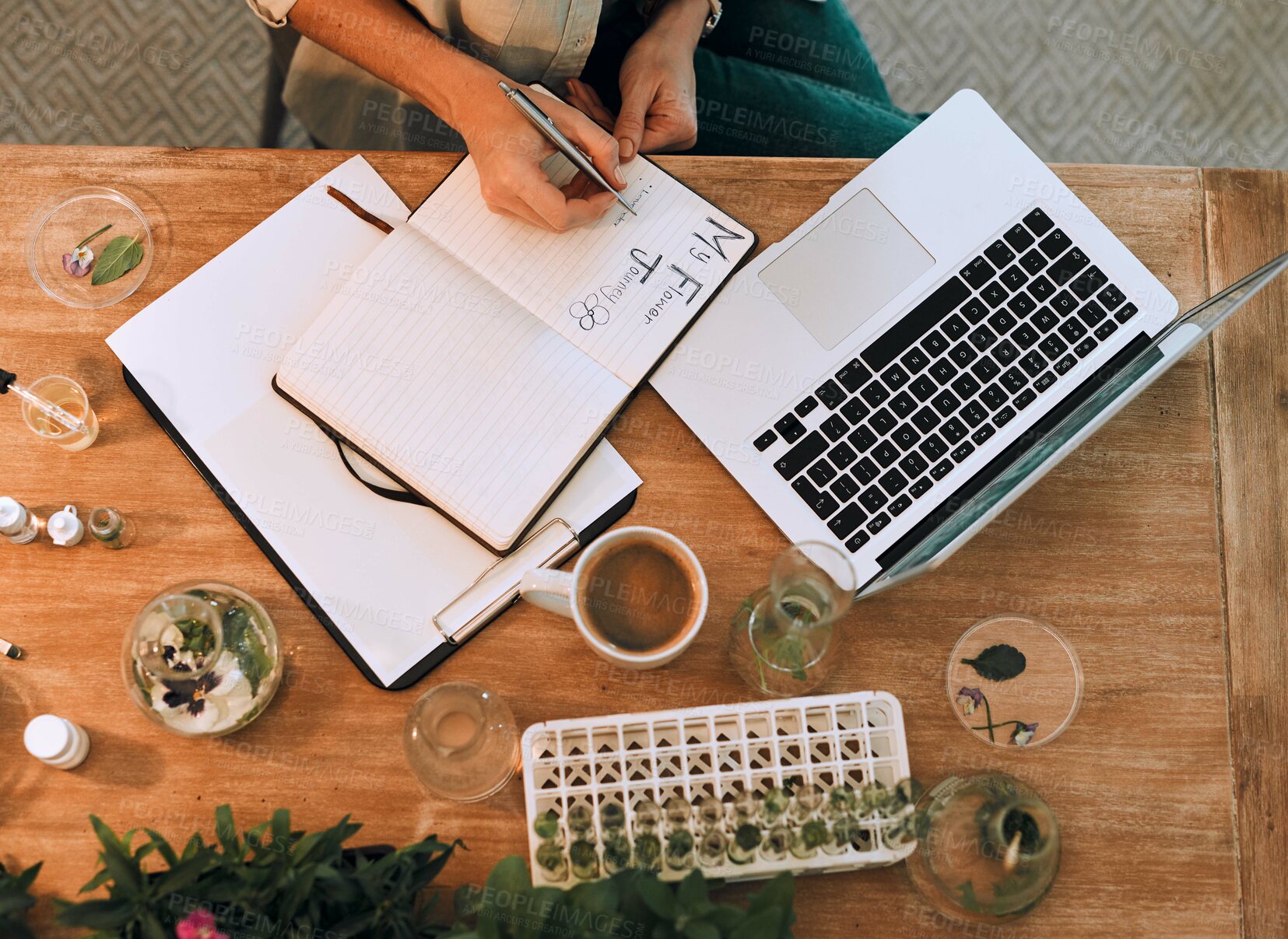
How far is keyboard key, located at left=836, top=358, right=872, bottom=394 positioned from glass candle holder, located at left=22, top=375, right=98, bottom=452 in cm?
67

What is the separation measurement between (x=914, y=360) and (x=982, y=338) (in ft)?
0.22

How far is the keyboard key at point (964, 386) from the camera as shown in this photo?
82 centimetres

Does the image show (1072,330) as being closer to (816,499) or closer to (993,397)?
(993,397)

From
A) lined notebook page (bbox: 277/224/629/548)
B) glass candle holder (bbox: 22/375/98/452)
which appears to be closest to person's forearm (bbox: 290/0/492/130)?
lined notebook page (bbox: 277/224/629/548)

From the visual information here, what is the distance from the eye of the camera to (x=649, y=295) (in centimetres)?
84

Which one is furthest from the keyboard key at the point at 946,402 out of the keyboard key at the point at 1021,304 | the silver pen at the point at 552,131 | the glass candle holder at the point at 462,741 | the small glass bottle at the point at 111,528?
the small glass bottle at the point at 111,528

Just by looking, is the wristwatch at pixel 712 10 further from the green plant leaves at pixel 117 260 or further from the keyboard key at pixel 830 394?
the green plant leaves at pixel 117 260

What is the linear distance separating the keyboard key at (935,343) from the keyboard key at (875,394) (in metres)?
0.06

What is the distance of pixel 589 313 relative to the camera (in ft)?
2.72

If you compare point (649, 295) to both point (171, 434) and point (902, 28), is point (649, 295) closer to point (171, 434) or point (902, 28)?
point (171, 434)

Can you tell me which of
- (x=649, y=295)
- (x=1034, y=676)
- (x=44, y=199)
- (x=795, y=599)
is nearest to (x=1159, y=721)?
(x=1034, y=676)

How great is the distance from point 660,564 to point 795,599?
12cm

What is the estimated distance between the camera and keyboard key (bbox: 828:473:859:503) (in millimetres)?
798

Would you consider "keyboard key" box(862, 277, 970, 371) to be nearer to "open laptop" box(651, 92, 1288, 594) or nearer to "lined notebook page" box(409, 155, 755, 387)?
"open laptop" box(651, 92, 1288, 594)
